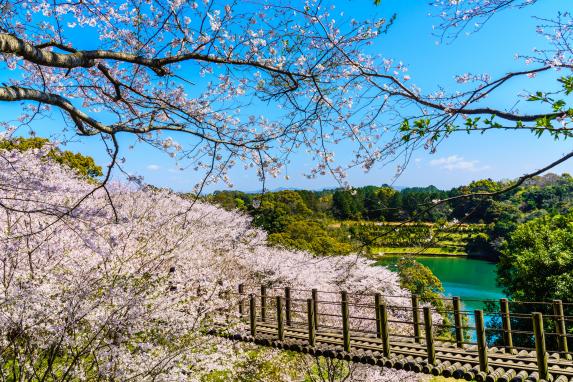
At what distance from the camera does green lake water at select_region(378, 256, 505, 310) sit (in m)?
25.7

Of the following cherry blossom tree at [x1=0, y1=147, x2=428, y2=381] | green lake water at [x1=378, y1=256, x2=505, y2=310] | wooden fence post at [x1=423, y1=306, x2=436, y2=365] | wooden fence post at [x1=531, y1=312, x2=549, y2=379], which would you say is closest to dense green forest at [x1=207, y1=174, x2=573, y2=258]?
cherry blossom tree at [x1=0, y1=147, x2=428, y2=381]

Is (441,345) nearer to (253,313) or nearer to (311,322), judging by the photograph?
(311,322)

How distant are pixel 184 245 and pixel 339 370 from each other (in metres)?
5.72

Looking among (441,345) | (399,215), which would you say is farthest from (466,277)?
(399,215)

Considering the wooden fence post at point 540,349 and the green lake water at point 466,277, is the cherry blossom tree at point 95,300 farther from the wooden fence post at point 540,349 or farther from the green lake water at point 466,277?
the green lake water at point 466,277

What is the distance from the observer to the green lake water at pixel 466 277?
25672 millimetres

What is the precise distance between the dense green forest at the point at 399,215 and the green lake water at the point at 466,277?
1733 millimetres

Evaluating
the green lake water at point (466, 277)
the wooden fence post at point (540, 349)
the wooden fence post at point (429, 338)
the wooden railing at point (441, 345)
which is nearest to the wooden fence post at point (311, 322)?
the wooden railing at point (441, 345)

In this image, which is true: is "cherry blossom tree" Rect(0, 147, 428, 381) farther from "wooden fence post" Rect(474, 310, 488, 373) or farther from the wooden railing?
"wooden fence post" Rect(474, 310, 488, 373)

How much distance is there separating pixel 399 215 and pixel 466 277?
3251cm

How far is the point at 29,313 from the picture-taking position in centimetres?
478

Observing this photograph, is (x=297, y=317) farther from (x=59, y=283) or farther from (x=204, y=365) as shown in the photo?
(x=59, y=283)

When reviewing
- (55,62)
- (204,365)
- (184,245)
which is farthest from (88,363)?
(184,245)

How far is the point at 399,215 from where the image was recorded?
2656 millimetres
